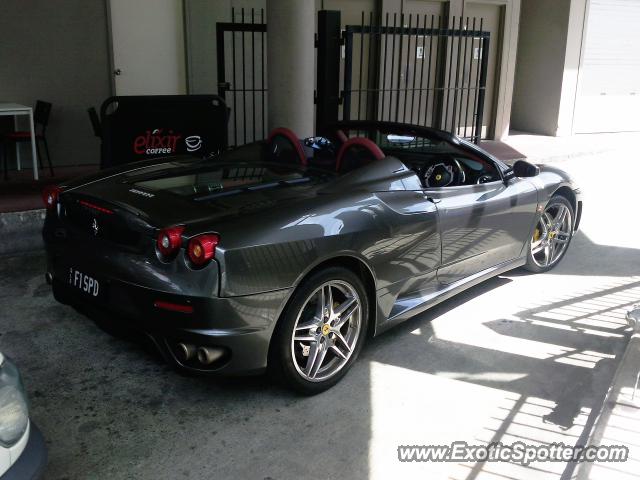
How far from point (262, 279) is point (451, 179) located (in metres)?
1.95

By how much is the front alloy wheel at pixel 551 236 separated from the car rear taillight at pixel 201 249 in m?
3.29

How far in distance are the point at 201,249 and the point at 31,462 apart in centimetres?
119

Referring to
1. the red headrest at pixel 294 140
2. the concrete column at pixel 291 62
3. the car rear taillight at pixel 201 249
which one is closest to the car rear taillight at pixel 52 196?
the car rear taillight at pixel 201 249

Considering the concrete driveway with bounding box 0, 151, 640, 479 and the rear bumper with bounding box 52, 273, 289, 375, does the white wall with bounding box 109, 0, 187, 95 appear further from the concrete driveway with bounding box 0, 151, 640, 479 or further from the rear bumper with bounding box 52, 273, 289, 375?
the rear bumper with bounding box 52, 273, 289, 375

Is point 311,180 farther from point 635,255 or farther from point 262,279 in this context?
point 635,255

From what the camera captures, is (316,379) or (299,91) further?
(299,91)

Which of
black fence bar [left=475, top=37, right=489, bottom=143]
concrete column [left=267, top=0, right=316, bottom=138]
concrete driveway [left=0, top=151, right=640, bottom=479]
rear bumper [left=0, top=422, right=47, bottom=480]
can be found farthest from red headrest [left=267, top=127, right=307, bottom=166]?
black fence bar [left=475, top=37, right=489, bottom=143]

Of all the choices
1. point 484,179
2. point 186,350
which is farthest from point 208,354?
point 484,179

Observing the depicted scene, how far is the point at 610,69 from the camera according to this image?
15.9 metres

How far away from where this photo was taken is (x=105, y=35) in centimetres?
877

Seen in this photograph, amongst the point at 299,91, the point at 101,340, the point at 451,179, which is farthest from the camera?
the point at 299,91

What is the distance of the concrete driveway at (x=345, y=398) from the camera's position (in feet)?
10.3

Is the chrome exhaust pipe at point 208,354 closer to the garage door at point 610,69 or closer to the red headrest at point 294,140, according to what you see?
the red headrest at point 294,140

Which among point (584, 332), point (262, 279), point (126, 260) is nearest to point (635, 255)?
point (584, 332)
